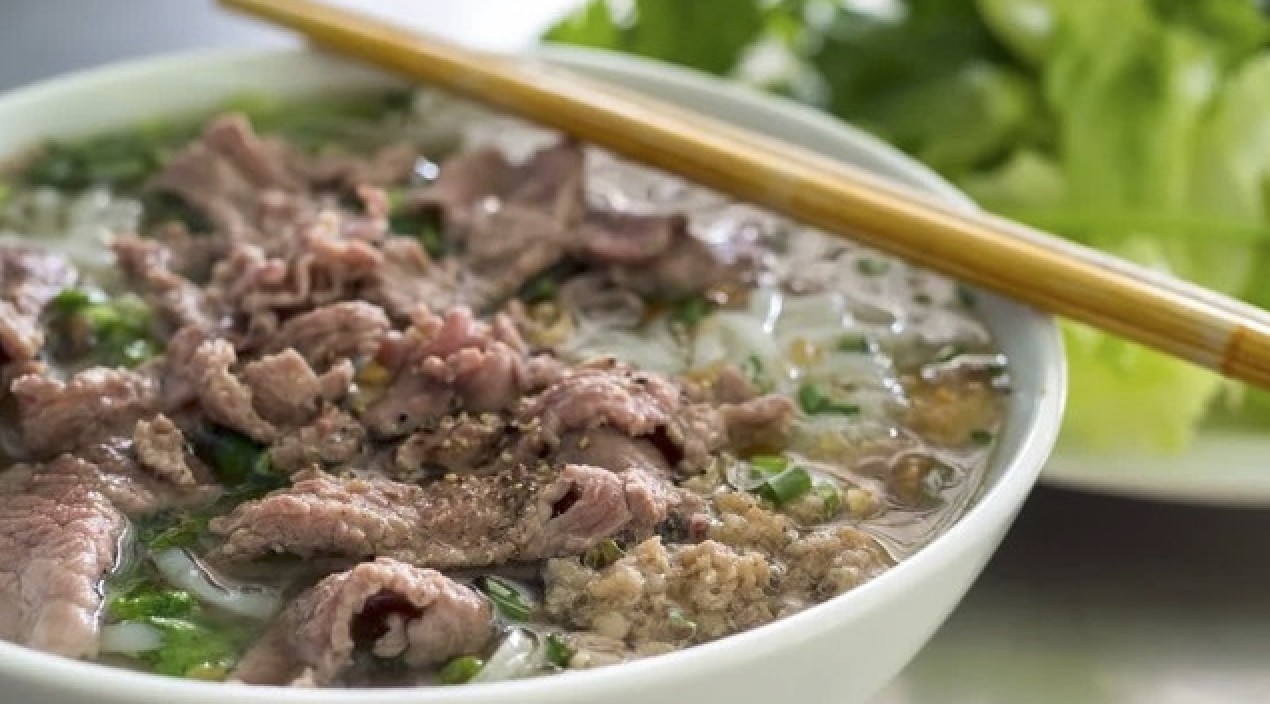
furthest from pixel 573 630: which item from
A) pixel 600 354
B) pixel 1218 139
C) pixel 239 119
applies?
pixel 1218 139

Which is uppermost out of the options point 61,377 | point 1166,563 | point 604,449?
point 604,449

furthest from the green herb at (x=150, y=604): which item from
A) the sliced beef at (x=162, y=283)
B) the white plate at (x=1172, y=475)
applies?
the white plate at (x=1172, y=475)

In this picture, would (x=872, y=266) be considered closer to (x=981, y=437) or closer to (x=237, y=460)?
(x=981, y=437)

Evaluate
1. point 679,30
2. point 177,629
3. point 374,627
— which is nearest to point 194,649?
point 177,629

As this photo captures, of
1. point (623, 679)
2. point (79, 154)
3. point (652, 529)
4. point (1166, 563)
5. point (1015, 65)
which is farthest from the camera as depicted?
point (1015, 65)

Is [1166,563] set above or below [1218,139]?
below

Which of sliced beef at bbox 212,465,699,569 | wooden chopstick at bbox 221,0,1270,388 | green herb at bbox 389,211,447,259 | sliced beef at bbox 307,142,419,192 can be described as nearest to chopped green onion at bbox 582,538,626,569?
sliced beef at bbox 212,465,699,569

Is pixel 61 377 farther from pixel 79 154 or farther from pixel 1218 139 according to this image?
pixel 1218 139

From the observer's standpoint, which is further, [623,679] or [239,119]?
[239,119]
